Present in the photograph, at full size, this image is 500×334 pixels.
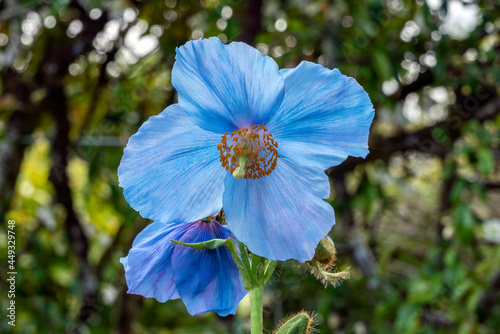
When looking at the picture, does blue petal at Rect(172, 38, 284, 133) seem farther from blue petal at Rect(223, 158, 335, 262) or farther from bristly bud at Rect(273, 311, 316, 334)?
bristly bud at Rect(273, 311, 316, 334)

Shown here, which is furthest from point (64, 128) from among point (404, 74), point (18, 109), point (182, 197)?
point (182, 197)

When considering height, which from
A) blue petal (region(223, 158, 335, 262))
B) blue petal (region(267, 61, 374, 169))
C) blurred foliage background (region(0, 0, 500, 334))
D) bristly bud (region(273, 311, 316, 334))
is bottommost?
blurred foliage background (region(0, 0, 500, 334))

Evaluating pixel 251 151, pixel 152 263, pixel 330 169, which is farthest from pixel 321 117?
pixel 330 169

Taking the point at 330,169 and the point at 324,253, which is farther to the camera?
the point at 330,169

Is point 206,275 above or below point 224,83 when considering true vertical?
below

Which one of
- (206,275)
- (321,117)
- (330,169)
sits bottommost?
(330,169)

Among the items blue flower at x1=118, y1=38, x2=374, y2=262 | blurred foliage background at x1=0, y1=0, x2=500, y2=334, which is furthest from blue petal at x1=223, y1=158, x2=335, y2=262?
blurred foliage background at x1=0, y1=0, x2=500, y2=334

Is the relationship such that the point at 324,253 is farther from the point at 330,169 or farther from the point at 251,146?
the point at 330,169
